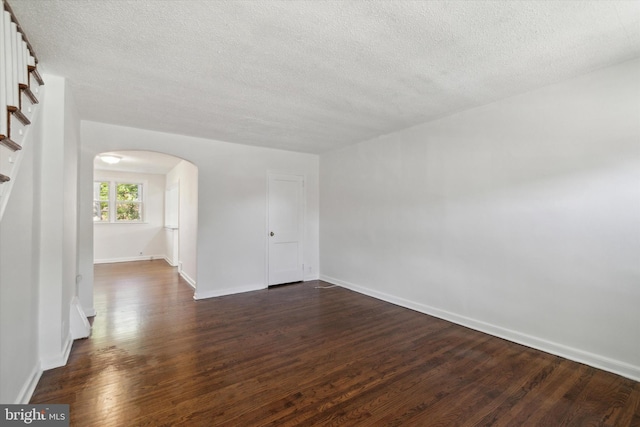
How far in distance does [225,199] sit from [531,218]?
164 inches

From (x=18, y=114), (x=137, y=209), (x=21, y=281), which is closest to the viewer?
(x=18, y=114)

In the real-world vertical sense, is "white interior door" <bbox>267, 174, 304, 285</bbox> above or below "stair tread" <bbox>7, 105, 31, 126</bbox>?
below

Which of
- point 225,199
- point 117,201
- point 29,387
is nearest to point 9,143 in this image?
point 29,387

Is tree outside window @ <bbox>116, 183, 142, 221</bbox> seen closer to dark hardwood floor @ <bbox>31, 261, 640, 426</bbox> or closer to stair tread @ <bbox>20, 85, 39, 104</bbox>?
dark hardwood floor @ <bbox>31, 261, 640, 426</bbox>

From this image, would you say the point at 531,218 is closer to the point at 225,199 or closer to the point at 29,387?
the point at 225,199

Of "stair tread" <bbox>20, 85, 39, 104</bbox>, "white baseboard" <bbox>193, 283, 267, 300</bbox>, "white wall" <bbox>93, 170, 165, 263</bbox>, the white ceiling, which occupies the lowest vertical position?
"white baseboard" <bbox>193, 283, 267, 300</bbox>

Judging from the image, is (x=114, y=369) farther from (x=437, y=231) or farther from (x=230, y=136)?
(x=437, y=231)

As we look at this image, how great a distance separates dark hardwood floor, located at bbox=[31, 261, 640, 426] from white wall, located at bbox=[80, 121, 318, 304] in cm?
113

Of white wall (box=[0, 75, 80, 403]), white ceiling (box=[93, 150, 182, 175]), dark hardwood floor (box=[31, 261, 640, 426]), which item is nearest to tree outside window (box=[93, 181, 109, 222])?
white ceiling (box=[93, 150, 182, 175])

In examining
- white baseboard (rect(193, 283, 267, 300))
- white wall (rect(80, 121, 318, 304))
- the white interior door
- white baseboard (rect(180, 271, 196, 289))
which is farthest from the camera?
the white interior door

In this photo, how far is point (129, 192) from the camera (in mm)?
7926

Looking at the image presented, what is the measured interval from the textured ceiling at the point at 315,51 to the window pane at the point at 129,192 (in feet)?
17.0

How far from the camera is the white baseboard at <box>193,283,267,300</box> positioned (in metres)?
4.43

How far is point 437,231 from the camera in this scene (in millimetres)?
3660
